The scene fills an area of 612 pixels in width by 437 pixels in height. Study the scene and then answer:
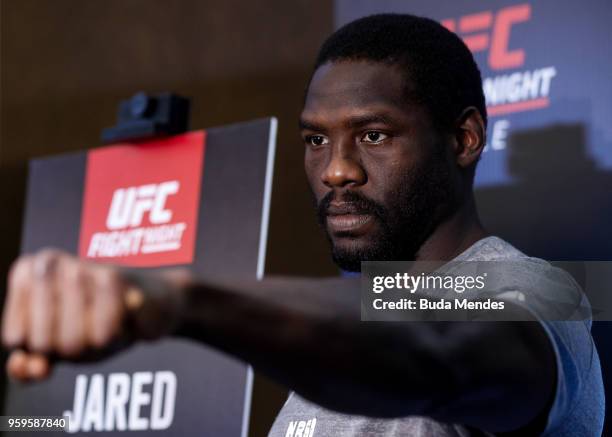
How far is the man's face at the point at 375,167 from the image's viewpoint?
1138 mm

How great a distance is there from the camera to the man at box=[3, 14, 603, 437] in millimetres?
494

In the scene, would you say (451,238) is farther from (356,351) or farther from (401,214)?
(356,351)

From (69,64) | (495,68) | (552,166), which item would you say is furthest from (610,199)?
(69,64)

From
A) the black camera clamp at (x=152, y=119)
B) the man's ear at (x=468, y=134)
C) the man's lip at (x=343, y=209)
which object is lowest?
the man's lip at (x=343, y=209)

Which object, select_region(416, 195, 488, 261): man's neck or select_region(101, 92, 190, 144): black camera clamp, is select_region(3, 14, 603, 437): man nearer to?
select_region(416, 195, 488, 261): man's neck

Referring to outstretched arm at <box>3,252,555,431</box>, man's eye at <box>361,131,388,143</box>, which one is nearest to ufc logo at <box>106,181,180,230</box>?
man's eye at <box>361,131,388,143</box>

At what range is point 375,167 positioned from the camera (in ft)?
3.74

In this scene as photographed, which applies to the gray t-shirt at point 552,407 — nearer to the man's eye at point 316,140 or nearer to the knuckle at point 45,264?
the man's eye at point 316,140

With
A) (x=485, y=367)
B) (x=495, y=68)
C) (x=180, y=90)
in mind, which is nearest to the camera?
(x=485, y=367)

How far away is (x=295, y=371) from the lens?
1.94ft

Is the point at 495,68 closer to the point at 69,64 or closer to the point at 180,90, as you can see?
the point at 180,90

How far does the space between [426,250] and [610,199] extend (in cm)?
70

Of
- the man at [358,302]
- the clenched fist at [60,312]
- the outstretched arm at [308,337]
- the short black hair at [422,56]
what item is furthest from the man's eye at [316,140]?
the clenched fist at [60,312]

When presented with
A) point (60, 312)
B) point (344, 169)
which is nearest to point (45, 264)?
point (60, 312)
